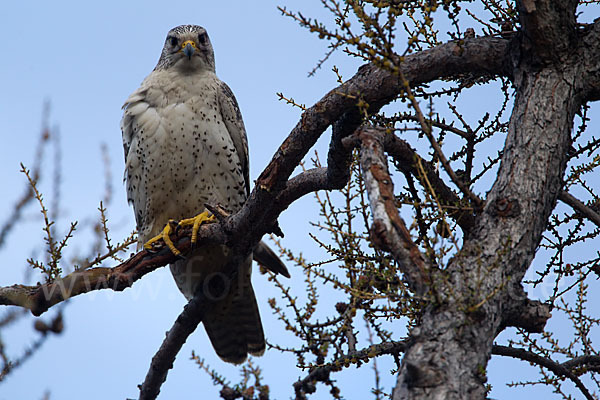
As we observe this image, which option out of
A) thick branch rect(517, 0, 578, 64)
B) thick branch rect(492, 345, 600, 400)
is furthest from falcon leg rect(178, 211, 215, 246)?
thick branch rect(517, 0, 578, 64)

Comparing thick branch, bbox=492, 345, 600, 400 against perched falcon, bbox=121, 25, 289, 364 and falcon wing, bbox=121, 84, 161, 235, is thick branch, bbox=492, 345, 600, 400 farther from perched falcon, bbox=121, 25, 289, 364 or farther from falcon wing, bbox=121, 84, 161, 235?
falcon wing, bbox=121, 84, 161, 235

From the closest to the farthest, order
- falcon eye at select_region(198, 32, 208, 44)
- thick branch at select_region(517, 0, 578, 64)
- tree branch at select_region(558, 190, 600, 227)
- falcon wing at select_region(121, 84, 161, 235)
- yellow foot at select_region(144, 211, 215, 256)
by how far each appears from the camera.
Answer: thick branch at select_region(517, 0, 578, 64) → tree branch at select_region(558, 190, 600, 227) → yellow foot at select_region(144, 211, 215, 256) → falcon wing at select_region(121, 84, 161, 235) → falcon eye at select_region(198, 32, 208, 44)

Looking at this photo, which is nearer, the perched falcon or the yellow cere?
the perched falcon

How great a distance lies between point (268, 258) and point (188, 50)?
1729 mm

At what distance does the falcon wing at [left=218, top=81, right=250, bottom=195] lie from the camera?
4762 millimetres

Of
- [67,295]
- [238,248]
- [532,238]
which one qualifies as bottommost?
[532,238]

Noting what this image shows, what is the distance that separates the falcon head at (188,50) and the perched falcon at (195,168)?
0.4 inches

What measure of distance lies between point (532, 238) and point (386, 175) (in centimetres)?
57

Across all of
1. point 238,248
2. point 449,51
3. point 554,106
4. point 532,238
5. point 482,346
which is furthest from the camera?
point 238,248

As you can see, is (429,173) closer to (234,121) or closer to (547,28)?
(547,28)

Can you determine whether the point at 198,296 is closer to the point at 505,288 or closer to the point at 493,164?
the point at 493,164

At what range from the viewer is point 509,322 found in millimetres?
2336

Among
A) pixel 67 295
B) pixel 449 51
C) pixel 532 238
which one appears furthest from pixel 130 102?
pixel 532 238

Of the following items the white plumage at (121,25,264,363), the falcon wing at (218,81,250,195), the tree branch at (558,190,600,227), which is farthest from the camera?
the falcon wing at (218,81,250,195)
